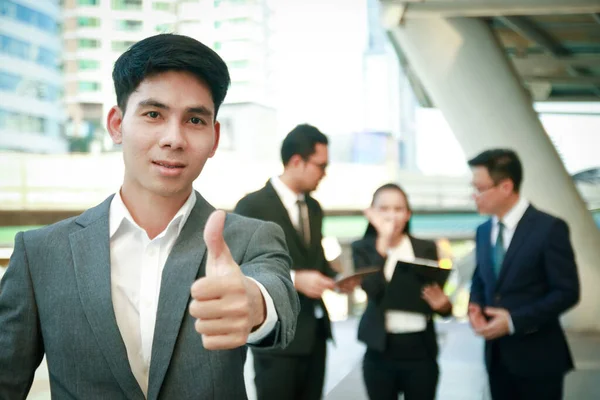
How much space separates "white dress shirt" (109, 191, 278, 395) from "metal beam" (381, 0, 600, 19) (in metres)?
6.06

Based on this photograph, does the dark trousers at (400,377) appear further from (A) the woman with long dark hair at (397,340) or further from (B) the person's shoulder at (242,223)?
(B) the person's shoulder at (242,223)

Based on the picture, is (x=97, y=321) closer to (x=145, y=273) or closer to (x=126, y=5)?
(x=145, y=273)

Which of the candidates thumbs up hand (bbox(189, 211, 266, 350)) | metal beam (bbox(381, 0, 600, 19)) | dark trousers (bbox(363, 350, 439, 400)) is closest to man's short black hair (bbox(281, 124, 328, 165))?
dark trousers (bbox(363, 350, 439, 400))

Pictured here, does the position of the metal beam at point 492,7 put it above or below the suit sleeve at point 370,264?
above

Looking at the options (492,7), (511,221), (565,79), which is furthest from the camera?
(565,79)

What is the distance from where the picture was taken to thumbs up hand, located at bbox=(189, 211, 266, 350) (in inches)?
41.3

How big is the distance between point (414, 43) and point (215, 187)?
25.3 m

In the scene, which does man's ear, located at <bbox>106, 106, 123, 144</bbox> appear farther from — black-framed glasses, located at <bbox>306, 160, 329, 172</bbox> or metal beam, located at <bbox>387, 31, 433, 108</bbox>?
metal beam, located at <bbox>387, 31, 433, 108</bbox>

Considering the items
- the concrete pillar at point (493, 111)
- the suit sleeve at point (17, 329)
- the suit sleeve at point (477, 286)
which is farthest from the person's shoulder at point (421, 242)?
the concrete pillar at point (493, 111)

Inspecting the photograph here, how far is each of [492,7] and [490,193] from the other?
14.9ft

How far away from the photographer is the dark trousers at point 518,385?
2.85 metres

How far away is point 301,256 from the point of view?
10.9ft

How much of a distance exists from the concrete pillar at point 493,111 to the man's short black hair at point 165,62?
648 cm

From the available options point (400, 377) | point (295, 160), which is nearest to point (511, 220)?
point (400, 377)
